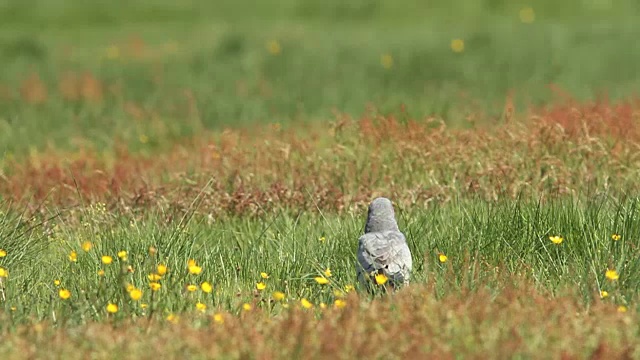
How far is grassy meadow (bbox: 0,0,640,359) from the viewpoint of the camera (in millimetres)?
4648

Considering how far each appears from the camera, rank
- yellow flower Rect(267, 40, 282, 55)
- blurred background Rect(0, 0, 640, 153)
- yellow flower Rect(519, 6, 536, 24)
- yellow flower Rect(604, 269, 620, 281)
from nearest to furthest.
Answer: yellow flower Rect(604, 269, 620, 281) → blurred background Rect(0, 0, 640, 153) → yellow flower Rect(267, 40, 282, 55) → yellow flower Rect(519, 6, 536, 24)

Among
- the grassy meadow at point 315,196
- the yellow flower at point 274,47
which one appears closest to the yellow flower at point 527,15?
the grassy meadow at point 315,196

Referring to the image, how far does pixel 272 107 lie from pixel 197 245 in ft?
21.9

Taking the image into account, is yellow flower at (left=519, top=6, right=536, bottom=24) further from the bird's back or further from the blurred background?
the bird's back

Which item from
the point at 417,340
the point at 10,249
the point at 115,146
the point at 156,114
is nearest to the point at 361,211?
the point at 10,249

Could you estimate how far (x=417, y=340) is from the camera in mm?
4453

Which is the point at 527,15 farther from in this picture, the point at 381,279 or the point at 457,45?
the point at 381,279

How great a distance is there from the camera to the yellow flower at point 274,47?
15.7 m

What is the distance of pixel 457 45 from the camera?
1579cm

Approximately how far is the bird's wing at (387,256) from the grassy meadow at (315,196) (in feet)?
0.49

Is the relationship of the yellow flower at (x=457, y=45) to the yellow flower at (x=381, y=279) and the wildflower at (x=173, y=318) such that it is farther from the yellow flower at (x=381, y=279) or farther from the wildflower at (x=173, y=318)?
the wildflower at (x=173, y=318)

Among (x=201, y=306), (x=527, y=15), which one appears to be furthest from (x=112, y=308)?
(x=527, y=15)

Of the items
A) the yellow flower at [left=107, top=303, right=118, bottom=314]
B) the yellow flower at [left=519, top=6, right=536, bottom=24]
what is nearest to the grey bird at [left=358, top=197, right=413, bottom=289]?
the yellow flower at [left=107, top=303, right=118, bottom=314]

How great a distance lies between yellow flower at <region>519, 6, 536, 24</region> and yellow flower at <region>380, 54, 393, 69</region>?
167 inches
